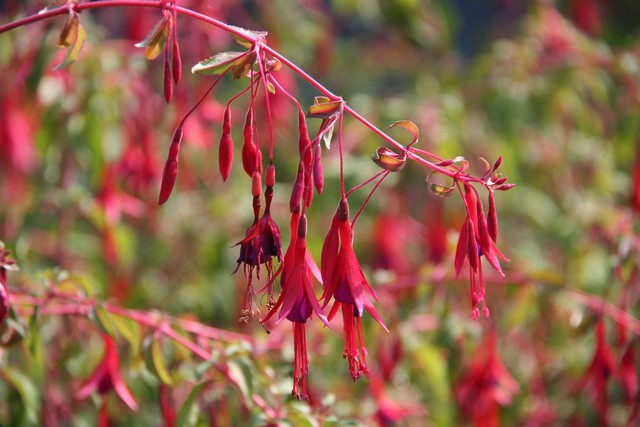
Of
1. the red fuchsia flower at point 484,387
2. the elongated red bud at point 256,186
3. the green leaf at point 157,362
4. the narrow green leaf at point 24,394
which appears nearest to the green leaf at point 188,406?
the green leaf at point 157,362

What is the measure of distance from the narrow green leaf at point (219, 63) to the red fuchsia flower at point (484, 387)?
0.63m

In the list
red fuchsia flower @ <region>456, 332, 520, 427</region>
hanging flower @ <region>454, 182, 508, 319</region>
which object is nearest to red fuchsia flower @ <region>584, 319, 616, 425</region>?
red fuchsia flower @ <region>456, 332, 520, 427</region>

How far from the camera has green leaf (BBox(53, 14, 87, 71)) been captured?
630mm

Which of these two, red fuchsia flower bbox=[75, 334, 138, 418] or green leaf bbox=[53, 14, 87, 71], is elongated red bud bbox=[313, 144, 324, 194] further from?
red fuchsia flower bbox=[75, 334, 138, 418]

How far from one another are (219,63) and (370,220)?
1001 millimetres

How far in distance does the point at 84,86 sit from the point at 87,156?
0.10 metres

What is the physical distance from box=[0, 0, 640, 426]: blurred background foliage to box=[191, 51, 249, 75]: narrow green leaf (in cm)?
31

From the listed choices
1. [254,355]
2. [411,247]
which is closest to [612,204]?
[411,247]

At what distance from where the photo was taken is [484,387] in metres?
1.09

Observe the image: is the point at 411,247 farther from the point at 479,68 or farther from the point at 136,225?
the point at 136,225

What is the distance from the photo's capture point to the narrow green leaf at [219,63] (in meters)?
0.61

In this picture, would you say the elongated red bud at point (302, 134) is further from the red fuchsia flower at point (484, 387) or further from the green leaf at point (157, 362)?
the red fuchsia flower at point (484, 387)

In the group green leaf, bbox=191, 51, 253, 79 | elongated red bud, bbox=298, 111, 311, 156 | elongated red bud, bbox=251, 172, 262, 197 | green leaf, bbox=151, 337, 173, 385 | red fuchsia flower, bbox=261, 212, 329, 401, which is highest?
green leaf, bbox=191, 51, 253, 79

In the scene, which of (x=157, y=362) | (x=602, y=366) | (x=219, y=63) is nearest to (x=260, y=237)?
(x=219, y=63)
